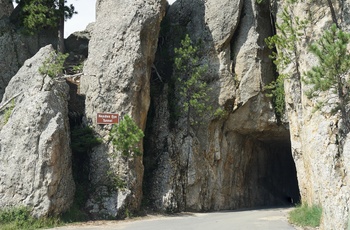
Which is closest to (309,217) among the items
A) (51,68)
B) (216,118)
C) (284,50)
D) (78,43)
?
(284,50)

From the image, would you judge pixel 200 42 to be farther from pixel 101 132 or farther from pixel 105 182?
pixel 105 182

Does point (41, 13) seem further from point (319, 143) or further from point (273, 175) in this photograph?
point (273, 175)

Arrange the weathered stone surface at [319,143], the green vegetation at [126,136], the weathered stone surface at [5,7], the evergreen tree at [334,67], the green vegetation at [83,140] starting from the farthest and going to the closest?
the weathered stone surface at [5,7]
the green vegetation at [83,140]
the green vegetation at [126,136]
the evergreen tree at [334,67]
the weathered stone surface at [319,143]

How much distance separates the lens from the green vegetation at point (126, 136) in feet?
57.4

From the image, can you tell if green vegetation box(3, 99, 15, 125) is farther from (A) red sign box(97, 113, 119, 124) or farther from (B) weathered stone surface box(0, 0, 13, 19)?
(B) weathered stone surface box(0, 0, 13, 19)

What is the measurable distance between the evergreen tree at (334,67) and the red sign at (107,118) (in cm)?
924

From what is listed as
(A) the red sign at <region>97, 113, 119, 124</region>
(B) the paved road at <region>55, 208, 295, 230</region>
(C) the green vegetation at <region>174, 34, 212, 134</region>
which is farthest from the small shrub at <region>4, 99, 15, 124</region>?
(C) the green vegetation at <region>174, 34, 212, 134</region>

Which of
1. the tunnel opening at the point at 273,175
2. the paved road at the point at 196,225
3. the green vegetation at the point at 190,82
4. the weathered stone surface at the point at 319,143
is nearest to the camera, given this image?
the weathered stone surface at the point at 319,143

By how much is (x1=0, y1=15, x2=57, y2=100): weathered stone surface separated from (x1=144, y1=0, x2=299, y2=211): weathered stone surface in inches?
299

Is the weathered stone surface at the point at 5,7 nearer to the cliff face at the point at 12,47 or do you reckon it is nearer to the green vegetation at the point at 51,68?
the cliff face at the point at 12,47

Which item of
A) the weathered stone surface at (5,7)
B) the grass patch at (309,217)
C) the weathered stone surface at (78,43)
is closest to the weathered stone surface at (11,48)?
the weathered stone surface at (5,7)

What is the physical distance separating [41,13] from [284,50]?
13.2 m

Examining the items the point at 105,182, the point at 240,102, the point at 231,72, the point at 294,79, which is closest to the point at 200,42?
the point at 231,72

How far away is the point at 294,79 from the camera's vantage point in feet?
62.1
